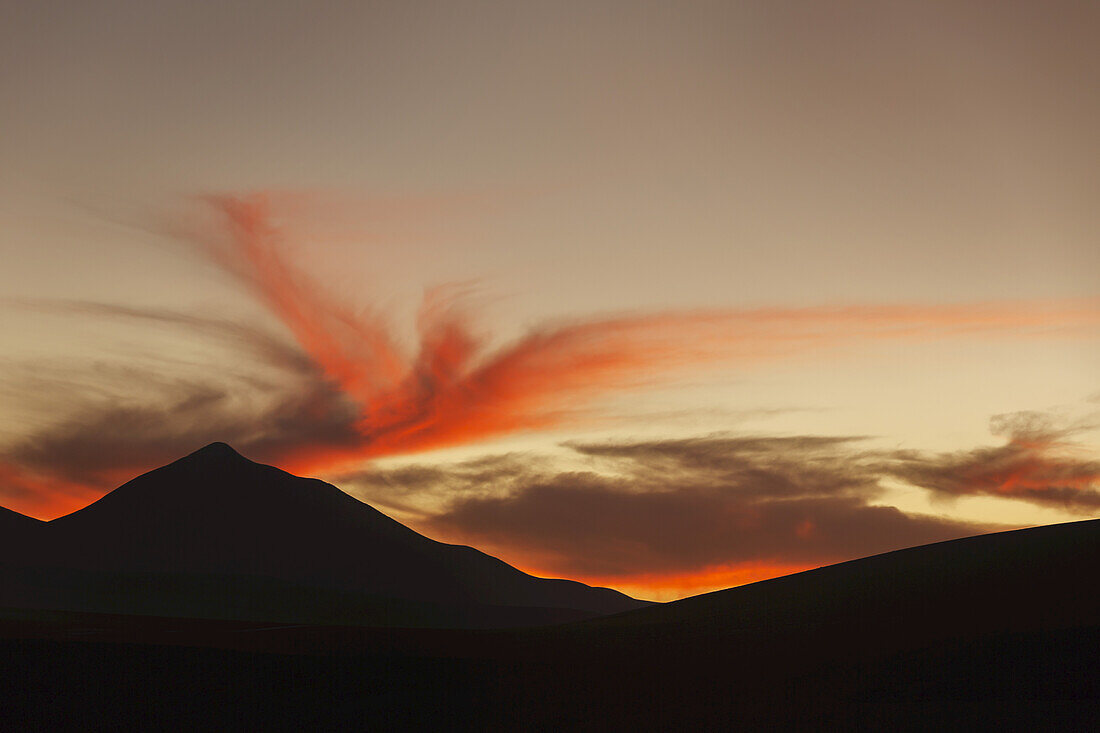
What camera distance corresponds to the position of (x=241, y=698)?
3925 centimetres

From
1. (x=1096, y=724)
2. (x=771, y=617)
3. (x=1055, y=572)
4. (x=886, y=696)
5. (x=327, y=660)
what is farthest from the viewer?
(x=771, y=617)

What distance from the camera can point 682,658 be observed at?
48531 millimetres

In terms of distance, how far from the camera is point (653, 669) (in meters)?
45.8

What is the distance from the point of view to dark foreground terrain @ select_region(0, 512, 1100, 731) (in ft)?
115

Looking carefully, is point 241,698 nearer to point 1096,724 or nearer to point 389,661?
point 389,661

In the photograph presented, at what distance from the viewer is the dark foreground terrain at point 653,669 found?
34906 millimetres

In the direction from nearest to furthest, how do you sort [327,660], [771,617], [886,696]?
[886,696], [327,660], [771,617]

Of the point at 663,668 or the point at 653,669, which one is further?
the point at 663,668

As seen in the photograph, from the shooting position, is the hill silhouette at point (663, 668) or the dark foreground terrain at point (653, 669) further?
the hill silhouette at point (663, 668)

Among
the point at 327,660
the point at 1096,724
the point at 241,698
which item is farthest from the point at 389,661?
the point at 1096,724

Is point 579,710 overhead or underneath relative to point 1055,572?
underneath

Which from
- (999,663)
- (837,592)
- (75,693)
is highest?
(837,592)

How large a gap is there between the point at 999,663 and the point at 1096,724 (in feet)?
27.3

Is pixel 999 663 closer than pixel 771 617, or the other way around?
pixel 999 663
